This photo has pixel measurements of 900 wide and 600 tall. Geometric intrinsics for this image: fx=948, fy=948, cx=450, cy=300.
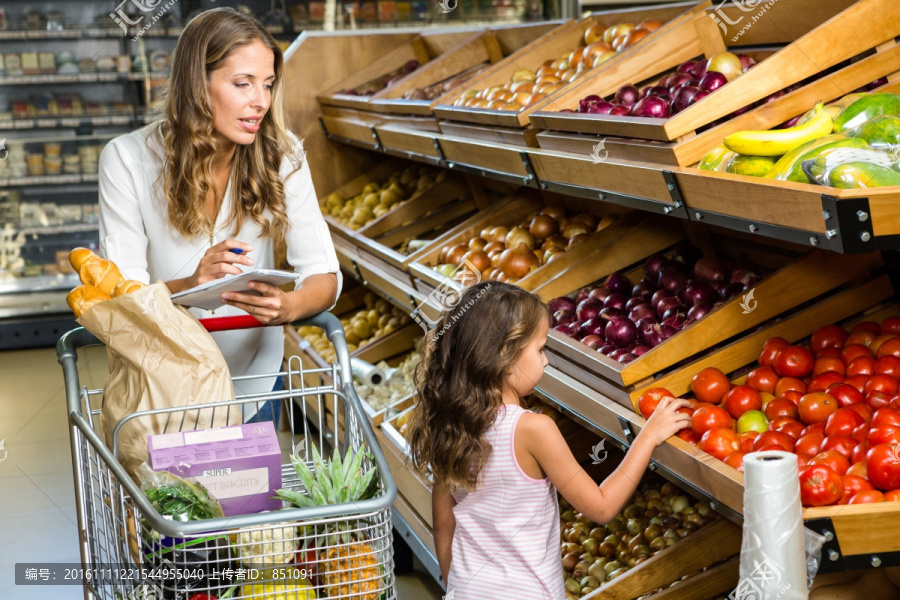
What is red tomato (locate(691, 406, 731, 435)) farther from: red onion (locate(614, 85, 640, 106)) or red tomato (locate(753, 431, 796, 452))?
red onion (locate(614, 85, 640, 106))

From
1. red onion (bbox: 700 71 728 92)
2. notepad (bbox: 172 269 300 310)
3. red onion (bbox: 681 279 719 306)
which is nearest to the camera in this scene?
notepad (bbox: 172 269 300 310)

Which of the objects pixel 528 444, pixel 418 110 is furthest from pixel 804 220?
pixel 418 110

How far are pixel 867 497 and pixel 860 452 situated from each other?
16cm

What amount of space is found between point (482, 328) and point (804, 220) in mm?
652

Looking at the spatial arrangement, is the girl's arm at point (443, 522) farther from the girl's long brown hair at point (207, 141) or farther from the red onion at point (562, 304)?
the red onion at point (562, 304)

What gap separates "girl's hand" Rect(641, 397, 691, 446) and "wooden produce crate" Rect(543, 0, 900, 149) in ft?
1.94

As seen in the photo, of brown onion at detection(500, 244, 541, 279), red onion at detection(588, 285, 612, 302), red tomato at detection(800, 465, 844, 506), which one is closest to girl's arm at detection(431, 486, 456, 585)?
red tomato at detection(800, 465, 844, 506)

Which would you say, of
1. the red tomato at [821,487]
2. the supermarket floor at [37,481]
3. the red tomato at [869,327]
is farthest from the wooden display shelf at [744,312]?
the supermarket floor at [37,481]

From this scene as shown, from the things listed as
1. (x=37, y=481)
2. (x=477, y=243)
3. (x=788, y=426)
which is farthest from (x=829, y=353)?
(x=37, y=481)

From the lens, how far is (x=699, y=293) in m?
2.51

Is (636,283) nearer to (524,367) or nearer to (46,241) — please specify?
(524,367)

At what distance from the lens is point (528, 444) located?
1916 millimetres

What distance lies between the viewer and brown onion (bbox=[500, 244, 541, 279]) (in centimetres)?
325

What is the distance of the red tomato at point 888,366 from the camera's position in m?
1.92
